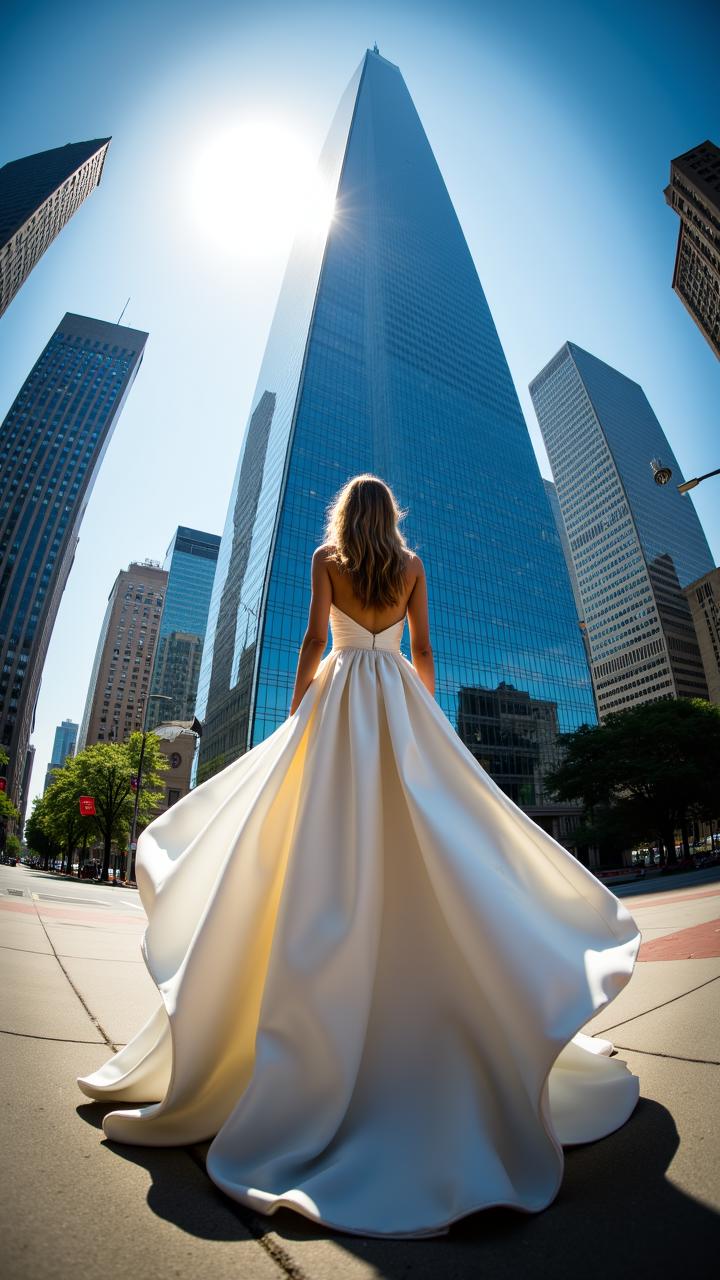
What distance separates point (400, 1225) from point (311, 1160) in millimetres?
295

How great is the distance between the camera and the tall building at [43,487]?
8938 centimetres

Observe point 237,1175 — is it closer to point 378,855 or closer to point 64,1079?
point 378,855

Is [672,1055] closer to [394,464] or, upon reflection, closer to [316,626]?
[316,626]

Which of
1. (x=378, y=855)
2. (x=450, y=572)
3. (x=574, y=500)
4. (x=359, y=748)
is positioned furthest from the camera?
(x=574, y=500)

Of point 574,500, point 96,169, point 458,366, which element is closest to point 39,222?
point 96,169

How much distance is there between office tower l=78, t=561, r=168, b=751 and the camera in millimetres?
108500

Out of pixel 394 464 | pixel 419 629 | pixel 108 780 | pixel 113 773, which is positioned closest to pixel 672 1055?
pixel 419 629

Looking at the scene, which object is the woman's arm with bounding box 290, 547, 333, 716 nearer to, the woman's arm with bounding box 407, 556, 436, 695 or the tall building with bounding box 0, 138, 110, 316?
the woman's arm with bounding box 407, 556, 436, 695

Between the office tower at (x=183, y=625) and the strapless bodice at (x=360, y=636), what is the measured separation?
337 ft

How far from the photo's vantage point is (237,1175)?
3.70ft

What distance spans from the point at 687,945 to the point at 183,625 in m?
115

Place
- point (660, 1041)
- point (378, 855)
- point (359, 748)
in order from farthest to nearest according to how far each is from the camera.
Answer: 1. point (660, 1041)
2. point (359, 748)
3. point (378, 855)

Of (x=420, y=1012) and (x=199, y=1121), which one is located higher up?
(x=420, y=1012)

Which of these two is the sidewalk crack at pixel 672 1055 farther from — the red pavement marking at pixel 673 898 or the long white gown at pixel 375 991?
the red pavement marking at pixel 673 898
